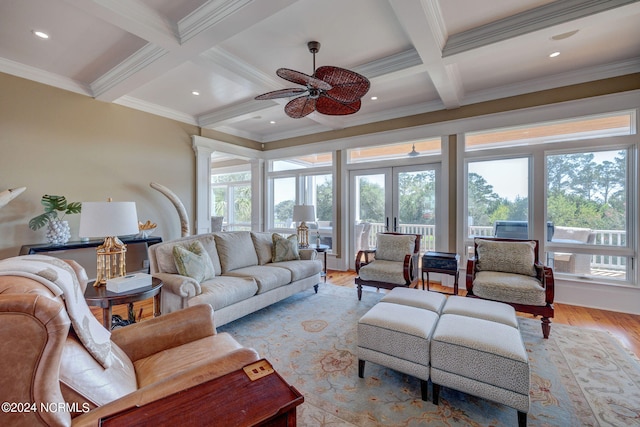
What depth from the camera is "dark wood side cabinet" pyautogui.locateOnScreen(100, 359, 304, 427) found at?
0.84 meters

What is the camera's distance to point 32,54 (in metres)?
3.09

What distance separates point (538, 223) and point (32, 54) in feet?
21.6

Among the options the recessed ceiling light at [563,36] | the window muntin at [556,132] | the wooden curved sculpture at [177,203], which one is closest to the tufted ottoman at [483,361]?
the recessed ceiling light at [563,36]

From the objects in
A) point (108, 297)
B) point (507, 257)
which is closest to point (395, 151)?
point (507, 257)

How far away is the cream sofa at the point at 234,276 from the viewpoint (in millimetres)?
2612

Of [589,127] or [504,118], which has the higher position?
[504,118]

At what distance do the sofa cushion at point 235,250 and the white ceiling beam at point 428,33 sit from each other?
3.02 metres

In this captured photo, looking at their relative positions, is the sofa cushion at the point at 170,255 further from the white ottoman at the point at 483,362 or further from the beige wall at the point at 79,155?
the white ottoman at the point at 483,362

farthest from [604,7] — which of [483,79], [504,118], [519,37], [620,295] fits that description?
[620,295]

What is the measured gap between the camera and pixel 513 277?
3.07 meters

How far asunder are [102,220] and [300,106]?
6.92ft

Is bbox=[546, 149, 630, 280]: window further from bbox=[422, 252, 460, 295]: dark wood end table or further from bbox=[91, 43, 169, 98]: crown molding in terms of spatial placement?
bbox=[91, 43, 169, 98]: crown molding

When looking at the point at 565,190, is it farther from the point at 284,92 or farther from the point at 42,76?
the point at 42,76

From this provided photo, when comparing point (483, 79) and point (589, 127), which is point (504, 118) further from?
point (589, 127)
